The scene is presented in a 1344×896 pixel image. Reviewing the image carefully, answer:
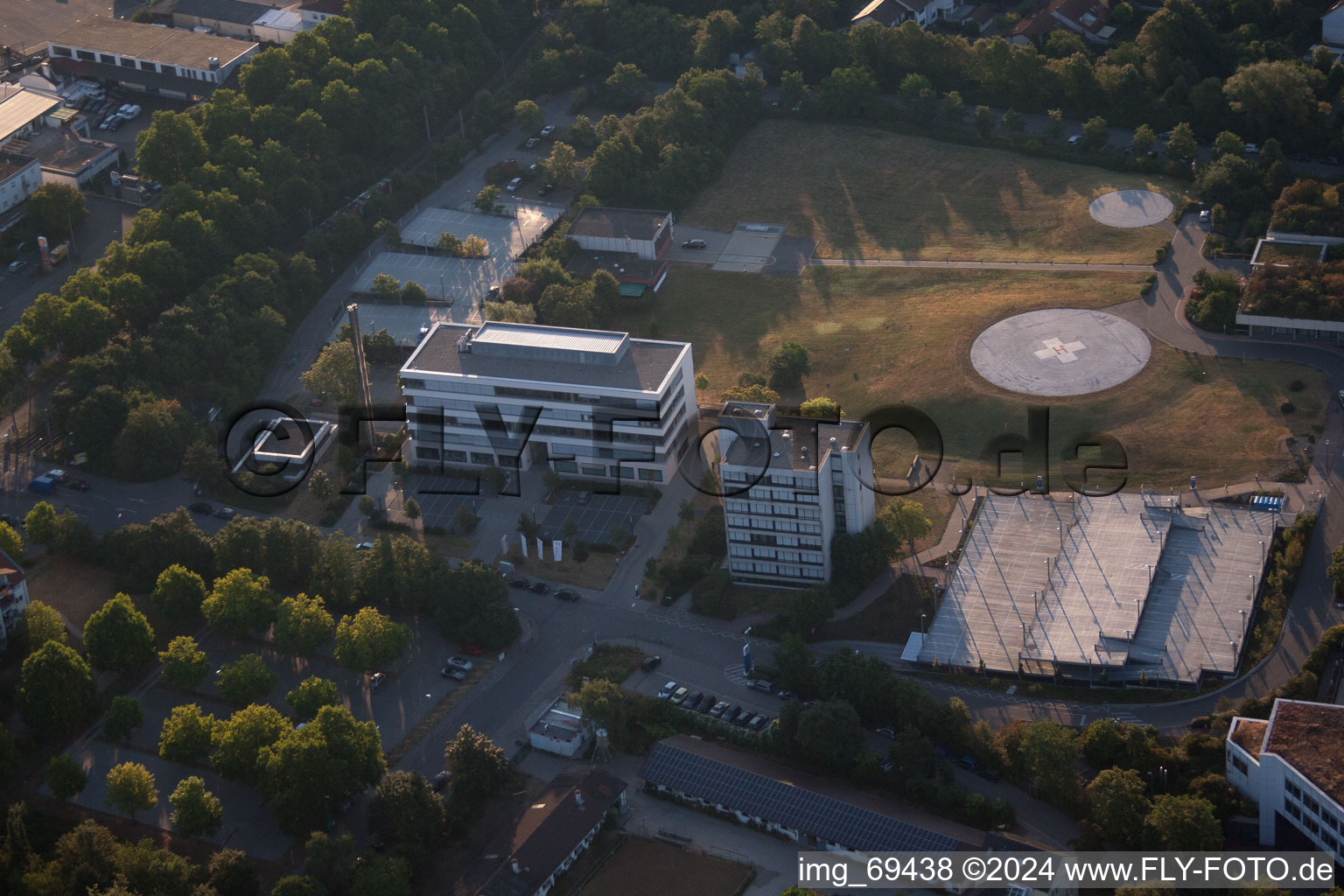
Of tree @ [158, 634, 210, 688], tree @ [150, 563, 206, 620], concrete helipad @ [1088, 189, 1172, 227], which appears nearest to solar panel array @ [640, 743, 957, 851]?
tree @ [158, 634, 210, 688]

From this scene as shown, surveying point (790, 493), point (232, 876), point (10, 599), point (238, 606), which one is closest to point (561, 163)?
point (790, 493)

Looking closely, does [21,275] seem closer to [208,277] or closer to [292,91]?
[208,277]

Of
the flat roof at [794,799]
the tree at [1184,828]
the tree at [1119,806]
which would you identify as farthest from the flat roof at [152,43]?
the tree at [1184,828]

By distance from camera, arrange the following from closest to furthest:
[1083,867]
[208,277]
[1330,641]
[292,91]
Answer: [1083,867] → [1330,641] → [208,277] → [292,91]

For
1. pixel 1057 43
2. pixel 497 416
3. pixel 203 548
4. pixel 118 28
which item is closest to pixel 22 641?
pixel 203 548

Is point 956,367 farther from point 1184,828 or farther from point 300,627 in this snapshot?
point 300,627

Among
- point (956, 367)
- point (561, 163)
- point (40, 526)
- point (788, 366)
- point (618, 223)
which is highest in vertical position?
point (561, 163)
